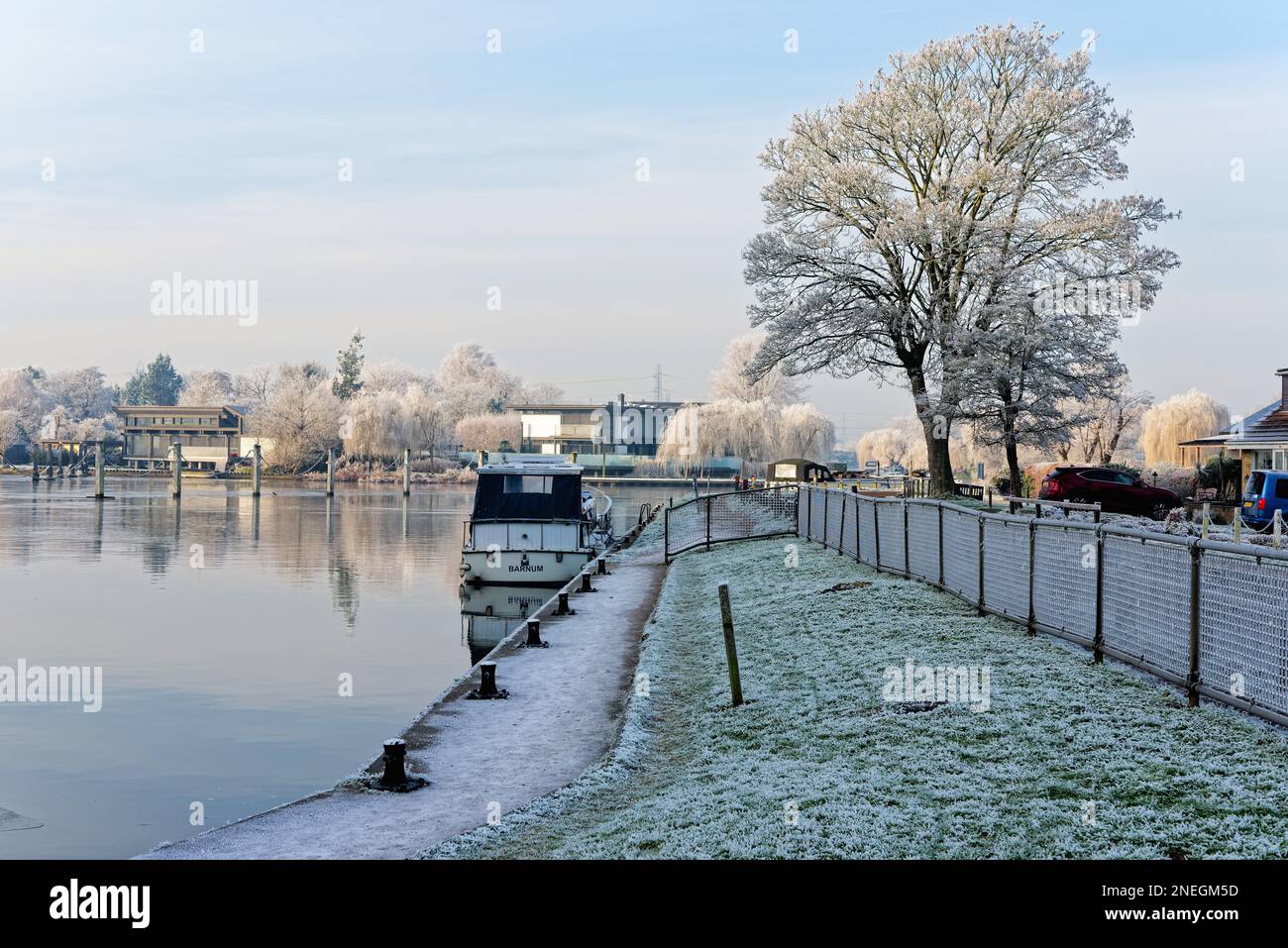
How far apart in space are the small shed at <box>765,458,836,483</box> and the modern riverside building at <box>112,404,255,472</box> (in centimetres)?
10363

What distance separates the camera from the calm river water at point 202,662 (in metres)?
16.4

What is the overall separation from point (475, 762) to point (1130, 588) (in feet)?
25.1

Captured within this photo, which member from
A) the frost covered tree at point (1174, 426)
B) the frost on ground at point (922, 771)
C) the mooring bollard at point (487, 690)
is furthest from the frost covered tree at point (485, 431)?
the frost on ground at point (922, 771)

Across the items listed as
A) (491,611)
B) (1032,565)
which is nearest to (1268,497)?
(491,611)

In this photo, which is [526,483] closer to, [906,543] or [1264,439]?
[906,543]

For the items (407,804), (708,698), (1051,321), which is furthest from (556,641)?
(1051,321)

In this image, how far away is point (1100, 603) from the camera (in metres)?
15.2

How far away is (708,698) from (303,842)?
281 inches

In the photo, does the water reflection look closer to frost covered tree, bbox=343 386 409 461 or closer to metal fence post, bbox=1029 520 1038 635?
metal fence post, bbox=1029 520 1038 635

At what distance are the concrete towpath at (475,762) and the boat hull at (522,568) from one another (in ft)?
54.7

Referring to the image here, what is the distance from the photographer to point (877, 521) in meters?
27.9

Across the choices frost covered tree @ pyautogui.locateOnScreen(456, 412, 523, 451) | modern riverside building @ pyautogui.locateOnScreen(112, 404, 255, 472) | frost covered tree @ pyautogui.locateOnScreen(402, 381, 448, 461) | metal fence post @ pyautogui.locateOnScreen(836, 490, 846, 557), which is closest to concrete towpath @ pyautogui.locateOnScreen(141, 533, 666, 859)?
metal fence post @ pyautogui.locateOnScreen(836, 490, 846, 557)

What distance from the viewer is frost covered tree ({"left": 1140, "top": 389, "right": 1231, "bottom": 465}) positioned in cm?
8975
